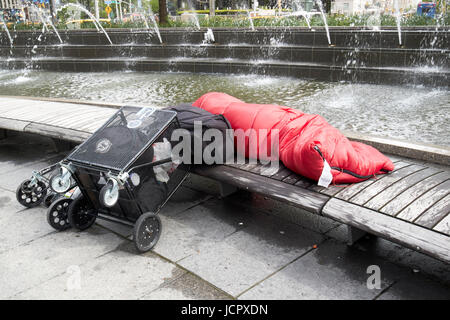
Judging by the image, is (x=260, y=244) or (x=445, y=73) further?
(x=445, y=73)

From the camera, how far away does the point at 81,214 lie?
12.5 feet

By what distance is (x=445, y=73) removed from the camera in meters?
8.51

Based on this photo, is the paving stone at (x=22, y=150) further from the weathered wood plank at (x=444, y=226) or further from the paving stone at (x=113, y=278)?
the weathered wood plank at (x=444, y=226)

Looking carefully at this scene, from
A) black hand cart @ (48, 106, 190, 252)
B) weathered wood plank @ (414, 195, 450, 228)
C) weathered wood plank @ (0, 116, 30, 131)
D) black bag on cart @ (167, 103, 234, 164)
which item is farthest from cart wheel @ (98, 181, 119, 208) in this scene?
weathered wood plank @ (0, 116, 30, 131)

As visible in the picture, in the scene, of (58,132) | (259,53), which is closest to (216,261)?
(58,132)

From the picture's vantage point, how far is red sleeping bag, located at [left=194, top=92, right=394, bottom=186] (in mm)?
3258

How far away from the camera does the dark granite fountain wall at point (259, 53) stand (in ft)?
31.0

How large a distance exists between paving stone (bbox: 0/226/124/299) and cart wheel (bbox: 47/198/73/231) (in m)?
0.06

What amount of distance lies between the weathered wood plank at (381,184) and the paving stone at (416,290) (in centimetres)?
60

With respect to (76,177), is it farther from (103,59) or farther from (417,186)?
(103,59)

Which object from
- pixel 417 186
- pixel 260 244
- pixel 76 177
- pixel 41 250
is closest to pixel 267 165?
pixel 260 244

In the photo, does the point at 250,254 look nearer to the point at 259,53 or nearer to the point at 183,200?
the point at 183,200
